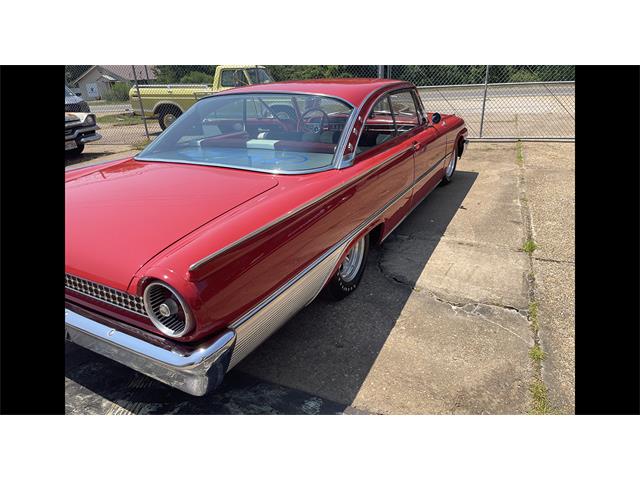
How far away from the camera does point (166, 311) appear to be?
1.77 m

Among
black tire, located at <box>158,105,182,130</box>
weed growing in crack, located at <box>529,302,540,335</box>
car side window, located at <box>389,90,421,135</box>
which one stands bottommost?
weed growing in crack, located at <box>529,302,540,335</box>

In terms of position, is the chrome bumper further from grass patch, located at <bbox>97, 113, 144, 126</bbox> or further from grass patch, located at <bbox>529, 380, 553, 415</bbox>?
grass patch, located at <bbox>97, 113, 144, 126</bbox>

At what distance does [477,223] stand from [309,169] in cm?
251

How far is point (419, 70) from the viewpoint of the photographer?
11648 mm

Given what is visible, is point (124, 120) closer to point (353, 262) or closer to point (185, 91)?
point (185, 91)

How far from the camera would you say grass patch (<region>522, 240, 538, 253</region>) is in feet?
12.7

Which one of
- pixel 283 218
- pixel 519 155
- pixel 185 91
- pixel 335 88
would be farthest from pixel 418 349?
pixel 185 91

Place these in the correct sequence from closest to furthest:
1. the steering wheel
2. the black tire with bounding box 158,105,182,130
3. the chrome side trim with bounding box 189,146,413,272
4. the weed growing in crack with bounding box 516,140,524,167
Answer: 1. the chrome side trim with bounding box 189,146,413,272
2. the steering wheel
3. the weed growing in crack with bounding box 516,140,524,167
4. the black tire with bounding box 158,105,182,130

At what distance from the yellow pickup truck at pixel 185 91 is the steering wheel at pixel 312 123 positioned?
7.08 meters

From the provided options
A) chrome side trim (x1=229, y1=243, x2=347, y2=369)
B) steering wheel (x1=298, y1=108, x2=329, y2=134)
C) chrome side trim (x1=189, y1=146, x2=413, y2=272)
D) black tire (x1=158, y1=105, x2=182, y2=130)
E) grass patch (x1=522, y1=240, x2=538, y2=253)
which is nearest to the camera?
chrome side trim (x1=189, y1=146, x2=413, y2=272)

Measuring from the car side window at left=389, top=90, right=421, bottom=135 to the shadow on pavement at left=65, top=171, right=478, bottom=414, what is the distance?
1.62 metres

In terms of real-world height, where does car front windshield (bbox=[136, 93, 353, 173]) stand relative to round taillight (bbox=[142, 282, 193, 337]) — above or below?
above

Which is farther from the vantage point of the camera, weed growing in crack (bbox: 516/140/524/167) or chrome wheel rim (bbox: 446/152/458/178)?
weed growing in crack (bbox: 516/140/524/167)

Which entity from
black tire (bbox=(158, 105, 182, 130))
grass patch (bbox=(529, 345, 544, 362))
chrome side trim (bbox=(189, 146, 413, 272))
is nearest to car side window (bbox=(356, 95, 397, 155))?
chrome side trim (bbox=(189, 146, 413, 272))
